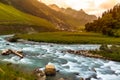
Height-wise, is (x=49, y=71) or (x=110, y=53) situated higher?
(x=49, y=71)

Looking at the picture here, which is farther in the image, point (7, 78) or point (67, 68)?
point (67, 68)

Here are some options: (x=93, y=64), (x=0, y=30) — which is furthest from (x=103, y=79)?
(x=0, y=30)

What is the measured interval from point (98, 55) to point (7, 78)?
45.6m

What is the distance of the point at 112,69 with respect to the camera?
170ft

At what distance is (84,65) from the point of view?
2137 inches

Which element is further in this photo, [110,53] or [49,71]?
[110,53]

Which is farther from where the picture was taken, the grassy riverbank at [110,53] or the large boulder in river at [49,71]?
the grassy riverbank at [110,53]

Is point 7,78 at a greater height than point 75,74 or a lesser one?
greater

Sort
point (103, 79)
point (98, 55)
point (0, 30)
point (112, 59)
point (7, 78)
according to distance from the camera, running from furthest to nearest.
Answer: point (0, 30) < point (98, 55) < point (112, 59) < point (103, 79) < point (7, 78)

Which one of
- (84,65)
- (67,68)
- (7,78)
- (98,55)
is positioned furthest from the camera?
(98,55)

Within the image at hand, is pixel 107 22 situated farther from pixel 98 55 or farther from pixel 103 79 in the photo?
pixel 103 79

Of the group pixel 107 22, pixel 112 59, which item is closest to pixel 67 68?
pixel 112 59

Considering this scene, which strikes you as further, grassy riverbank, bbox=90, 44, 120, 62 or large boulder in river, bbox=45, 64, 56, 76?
grassy riverbank, bbox=90, 44, 120, 62

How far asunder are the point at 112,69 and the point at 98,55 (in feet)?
50.5
